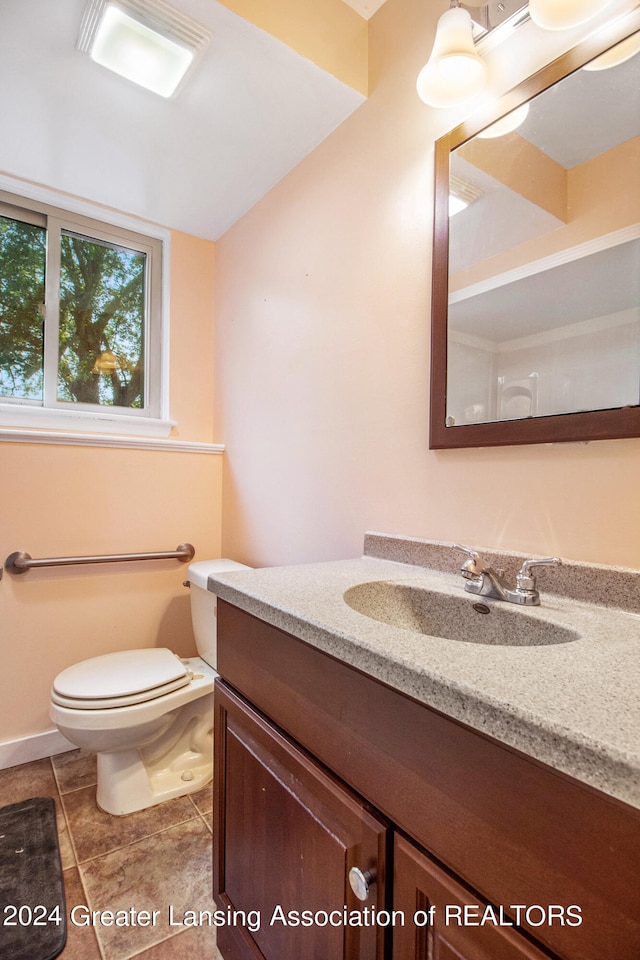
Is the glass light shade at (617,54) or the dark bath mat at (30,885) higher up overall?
the glass light shade at (617,54)

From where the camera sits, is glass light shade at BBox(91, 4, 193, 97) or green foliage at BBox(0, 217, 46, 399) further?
green foliage at BBox(0, 217, 46, 399)

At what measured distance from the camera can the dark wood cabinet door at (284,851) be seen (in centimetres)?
60

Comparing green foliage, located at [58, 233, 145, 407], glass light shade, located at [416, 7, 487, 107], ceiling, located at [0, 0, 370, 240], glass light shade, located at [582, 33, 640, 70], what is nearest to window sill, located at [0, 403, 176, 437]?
green foliage, located at [58, 233, 145, 407]

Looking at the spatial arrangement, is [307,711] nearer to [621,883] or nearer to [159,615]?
[621,883]

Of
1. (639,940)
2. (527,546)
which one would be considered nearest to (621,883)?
(639,940)

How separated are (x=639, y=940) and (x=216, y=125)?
2.02 meters

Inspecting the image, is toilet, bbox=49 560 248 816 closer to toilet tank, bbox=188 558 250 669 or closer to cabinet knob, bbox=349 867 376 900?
toilet tank, bbox=188 558 250 669

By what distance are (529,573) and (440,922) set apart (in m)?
0.55

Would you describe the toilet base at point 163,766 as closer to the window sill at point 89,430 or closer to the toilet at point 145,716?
the toilet at point 145,716

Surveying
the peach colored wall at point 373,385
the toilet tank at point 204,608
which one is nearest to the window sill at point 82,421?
the peach colored wall at point 373,385

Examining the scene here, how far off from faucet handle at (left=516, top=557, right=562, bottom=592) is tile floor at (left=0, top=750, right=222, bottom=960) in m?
1.10

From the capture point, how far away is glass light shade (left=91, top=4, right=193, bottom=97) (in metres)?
1.18

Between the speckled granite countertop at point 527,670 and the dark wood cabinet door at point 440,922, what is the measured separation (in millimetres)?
186

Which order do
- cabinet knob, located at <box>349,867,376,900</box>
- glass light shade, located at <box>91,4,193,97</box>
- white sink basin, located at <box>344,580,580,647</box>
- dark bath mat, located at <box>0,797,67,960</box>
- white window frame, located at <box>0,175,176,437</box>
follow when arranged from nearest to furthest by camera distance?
cabinet knob, located at <box>349,867,376,900</box>, white sink basin, located at <box>344,580,580,647</box>, dark bath mat, located at <box>0,797,67,960</box>, glass light shade, located at <box>91,4,193,97</box>, white window frame, located at <box>0,175,176,437</box>
